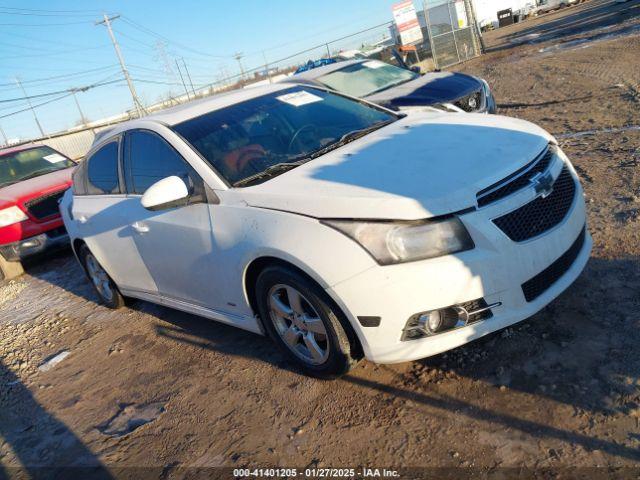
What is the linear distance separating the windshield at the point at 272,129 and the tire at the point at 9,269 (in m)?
5.66

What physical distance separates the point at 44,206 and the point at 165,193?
5412 millimetres

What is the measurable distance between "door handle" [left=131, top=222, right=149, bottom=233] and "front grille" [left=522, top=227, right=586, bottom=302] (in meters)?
2.62

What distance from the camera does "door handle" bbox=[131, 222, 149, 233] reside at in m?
3.74

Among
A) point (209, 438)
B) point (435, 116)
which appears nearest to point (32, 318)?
point (209, 438)

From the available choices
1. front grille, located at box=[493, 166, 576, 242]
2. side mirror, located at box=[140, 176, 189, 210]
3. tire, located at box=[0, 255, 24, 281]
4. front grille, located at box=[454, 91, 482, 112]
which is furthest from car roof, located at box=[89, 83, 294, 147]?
tire, located at box=[0, 255, 24, 281]

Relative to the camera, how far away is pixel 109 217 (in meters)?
4.27

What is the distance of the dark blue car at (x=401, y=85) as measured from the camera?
6.93 metres

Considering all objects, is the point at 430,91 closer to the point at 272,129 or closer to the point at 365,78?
the point at 365,78

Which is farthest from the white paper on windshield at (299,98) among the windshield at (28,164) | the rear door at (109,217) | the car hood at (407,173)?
the windshield at (28,164)

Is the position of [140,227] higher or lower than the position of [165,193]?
lower

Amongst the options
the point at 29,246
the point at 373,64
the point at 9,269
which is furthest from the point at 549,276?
the point at 9,269

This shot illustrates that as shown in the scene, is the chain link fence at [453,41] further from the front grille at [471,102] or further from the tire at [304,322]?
the tire at [304,322]

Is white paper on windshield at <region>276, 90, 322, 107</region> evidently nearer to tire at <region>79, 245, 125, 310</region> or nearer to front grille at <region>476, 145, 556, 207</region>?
front grille at <region>476, 145, 556, 207</region>

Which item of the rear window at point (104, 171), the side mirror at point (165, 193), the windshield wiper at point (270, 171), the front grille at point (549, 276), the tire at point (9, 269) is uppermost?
the rear window at point (104, 171)
